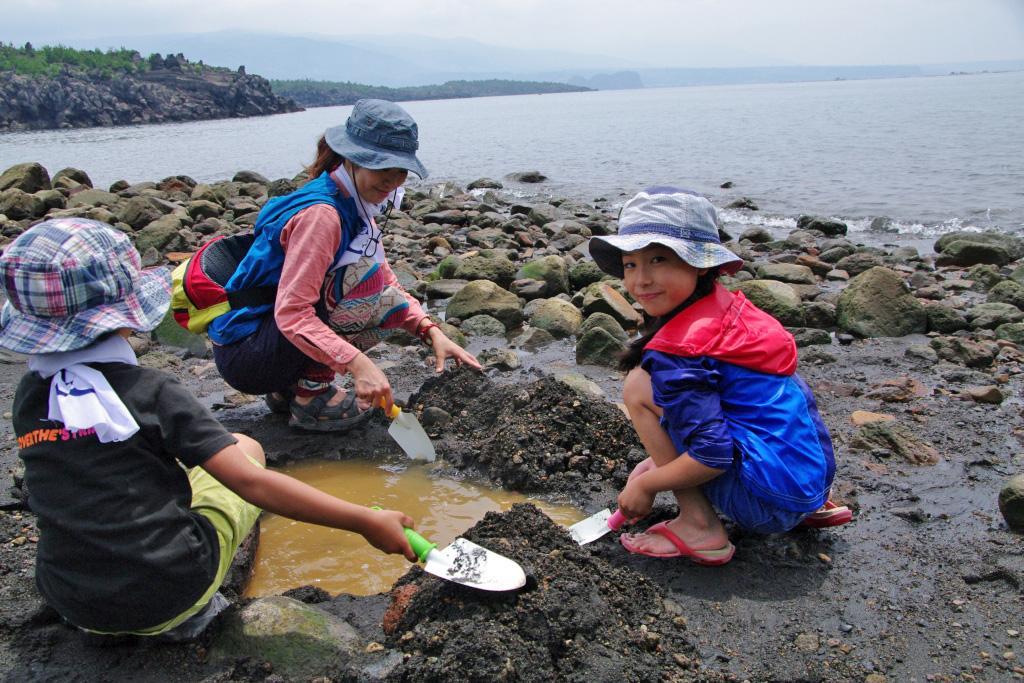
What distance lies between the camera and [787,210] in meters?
13.1

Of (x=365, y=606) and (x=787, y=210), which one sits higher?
(x=365, y=606)

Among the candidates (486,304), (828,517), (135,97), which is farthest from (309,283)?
(135,97)

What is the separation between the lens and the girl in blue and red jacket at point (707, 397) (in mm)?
2389

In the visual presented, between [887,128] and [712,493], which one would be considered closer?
[712,493]

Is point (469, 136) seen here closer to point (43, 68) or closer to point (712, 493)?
point (712, 493)

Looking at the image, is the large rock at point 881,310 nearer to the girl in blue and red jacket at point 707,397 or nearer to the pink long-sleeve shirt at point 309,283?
the girl in blue and red jacket at point 707,397

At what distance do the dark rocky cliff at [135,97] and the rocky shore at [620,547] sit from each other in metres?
48.1

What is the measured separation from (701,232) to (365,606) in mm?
1535

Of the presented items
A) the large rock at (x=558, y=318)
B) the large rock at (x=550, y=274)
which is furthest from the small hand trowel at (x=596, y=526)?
the large rock at (x=550, y=274)

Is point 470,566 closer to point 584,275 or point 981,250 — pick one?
point 584,275

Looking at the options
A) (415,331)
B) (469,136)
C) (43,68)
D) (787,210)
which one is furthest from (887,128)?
(43,68)

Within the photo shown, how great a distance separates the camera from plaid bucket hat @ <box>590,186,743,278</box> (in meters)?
2.43

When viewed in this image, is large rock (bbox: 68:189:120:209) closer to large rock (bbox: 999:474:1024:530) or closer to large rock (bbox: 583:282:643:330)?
large rock (bbox: 583:282:643:330)

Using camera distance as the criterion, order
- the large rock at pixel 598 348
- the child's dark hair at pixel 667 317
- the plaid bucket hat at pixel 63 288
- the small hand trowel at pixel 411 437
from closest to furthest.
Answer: the plaid bucket hat at pixel 63 288 < the child's dark hair at pixel 667 317 < the small hand trowel at pixel 411 437 < the large rock at pixel 598 348
